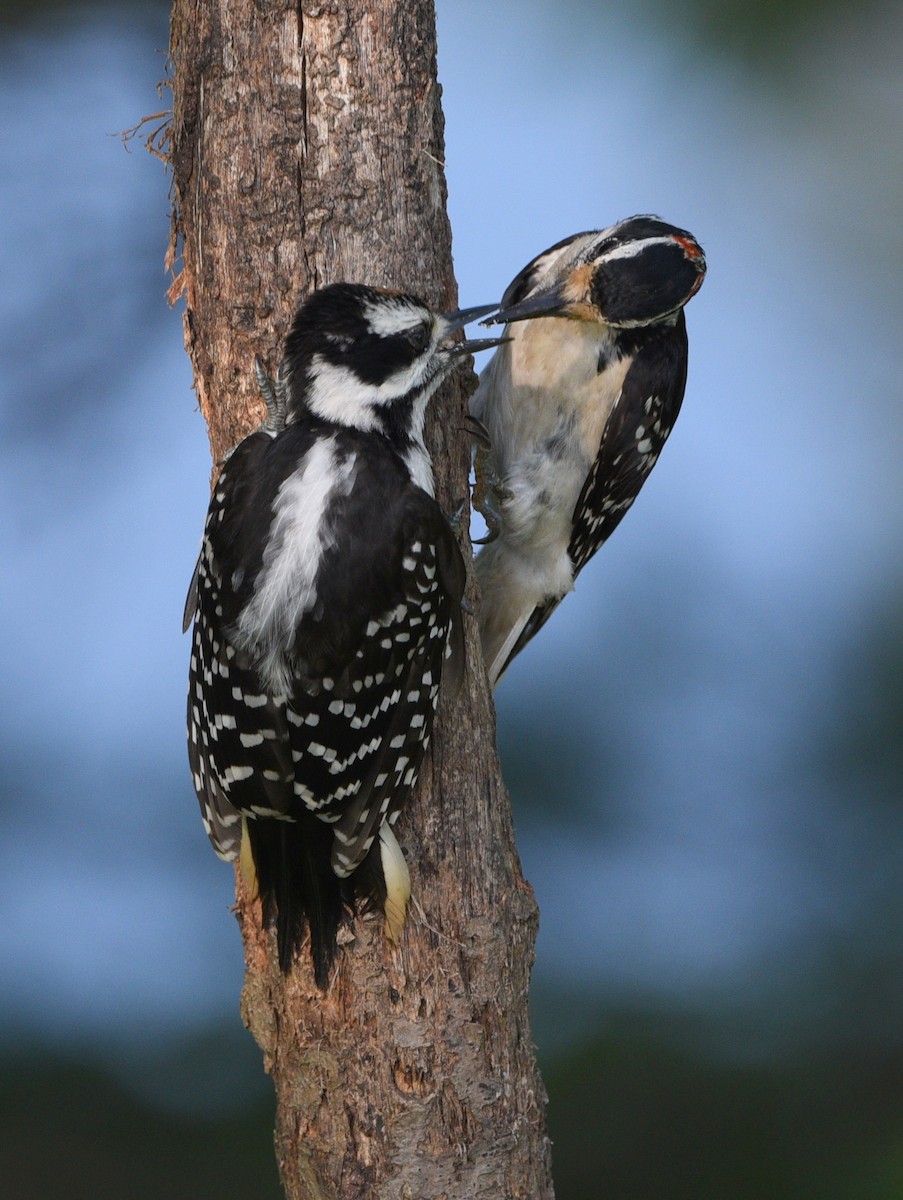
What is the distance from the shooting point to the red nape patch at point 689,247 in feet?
8.21

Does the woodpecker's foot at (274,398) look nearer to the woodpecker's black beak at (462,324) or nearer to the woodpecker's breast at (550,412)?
the woodpecker's black beak at (462,324)

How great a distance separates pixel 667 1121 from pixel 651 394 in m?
2.55

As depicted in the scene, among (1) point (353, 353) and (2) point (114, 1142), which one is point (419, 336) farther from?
(2) point (114, 1142)

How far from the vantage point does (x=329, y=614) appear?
6.02 ft

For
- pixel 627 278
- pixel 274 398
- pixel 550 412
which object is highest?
pixel 627 278

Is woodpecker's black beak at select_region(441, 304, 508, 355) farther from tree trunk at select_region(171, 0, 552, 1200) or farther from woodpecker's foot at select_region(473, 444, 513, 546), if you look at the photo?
woodpecker's foot at select_region(473, 444, 513, 546)

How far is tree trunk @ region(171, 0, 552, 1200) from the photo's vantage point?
6.57 ft

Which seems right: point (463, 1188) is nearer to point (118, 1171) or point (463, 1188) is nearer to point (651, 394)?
point (651, 394)

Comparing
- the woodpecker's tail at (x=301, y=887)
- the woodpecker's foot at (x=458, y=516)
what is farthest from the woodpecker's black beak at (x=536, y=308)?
the woodpecker's tail at (x=301, y=887)

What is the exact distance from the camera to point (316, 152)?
2.20 metres

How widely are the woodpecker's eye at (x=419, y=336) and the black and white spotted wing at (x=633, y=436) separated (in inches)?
26.9

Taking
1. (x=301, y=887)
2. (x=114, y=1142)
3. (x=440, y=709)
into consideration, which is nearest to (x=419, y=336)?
(x=440, y=709)

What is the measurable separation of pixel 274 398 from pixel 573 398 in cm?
75

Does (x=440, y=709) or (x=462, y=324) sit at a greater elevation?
(x=462, y=324)
